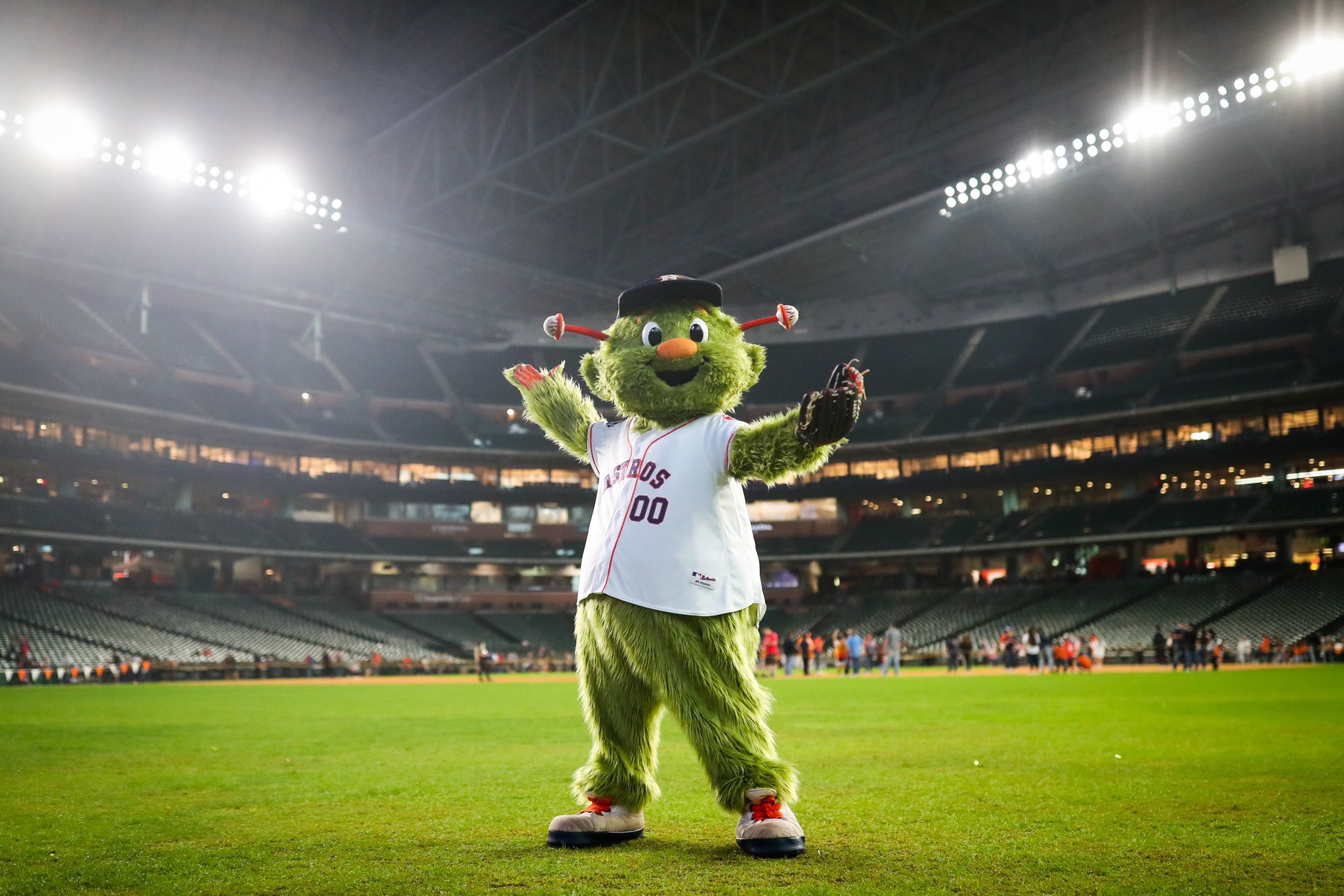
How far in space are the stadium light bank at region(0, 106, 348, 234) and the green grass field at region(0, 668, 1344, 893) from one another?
2387cm

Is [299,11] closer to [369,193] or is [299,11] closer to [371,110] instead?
[371,110]

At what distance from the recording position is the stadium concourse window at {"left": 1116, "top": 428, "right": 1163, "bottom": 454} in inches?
1795

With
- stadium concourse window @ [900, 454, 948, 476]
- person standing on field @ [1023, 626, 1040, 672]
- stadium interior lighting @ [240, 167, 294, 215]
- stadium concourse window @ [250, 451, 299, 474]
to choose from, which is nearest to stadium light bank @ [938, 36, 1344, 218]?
person standing on field @ [1023, 626, 1040, 672]

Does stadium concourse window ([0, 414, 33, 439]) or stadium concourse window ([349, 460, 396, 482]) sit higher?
stadium concourse window ([0, 414, 33, 439])

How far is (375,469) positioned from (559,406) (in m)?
49.6

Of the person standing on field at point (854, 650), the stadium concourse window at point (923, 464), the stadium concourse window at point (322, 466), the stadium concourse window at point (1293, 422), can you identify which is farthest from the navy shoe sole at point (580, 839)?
the stadium concourse window at point (322, 466)

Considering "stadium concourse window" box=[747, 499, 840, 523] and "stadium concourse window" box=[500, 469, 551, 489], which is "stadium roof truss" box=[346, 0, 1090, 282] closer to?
"stadium concourse window" box=[500, 469, 551, 489]

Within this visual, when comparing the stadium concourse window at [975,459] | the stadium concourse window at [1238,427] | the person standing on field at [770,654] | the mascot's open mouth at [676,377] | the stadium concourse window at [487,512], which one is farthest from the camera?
the stadium concourse window at [487,512]

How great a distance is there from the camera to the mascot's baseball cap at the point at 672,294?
576 cm

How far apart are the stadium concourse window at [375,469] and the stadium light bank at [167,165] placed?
18.1 meters

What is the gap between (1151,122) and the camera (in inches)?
1222

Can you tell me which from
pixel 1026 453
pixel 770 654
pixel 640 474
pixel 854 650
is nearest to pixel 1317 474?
pixel 1026 453

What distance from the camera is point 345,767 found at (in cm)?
840

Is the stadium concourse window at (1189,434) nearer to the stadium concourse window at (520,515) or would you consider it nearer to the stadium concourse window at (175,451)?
the stadium concourse window at (520,515)
